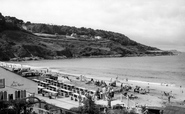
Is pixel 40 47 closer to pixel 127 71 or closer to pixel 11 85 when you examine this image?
pixel 127 71

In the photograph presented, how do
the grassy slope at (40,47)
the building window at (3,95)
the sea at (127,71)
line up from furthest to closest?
the grassy slope at (40,47) < the sea at (127,71) < the building window at (3,95)

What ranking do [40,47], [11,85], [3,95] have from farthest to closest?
[40,47] → [11,85] → [3,95]

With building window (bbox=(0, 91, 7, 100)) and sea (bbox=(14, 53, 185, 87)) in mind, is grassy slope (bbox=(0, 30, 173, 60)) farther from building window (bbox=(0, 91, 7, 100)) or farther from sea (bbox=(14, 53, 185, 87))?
building window (bbox=(0, 91, 7, 100))

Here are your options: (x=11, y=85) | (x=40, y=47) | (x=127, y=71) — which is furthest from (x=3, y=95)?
(x=40, y=47)

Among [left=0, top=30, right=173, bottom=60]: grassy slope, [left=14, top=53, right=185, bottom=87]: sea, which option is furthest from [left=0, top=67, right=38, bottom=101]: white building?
[left=0, top=30, right=173, bottom=60]: grassy slope

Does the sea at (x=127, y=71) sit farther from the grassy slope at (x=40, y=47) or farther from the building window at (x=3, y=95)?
the building window at (x=3, y=95)

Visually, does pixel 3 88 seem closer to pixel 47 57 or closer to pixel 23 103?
pixel 23 103

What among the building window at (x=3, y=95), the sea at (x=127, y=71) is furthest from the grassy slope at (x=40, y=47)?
the building window at (x=3, y=95)

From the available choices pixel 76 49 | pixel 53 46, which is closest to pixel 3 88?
pixel 53 46
